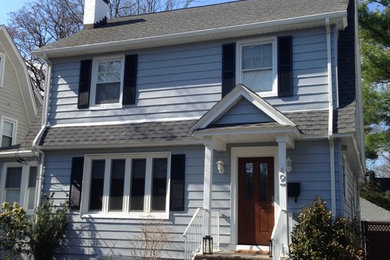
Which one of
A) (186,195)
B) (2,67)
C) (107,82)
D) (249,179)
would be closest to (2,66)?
(2,67)

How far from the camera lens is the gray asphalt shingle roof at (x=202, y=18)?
10.4 metres

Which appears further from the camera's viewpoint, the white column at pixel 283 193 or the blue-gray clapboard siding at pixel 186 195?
the blue-gray clapboard siding at pixel 186 195

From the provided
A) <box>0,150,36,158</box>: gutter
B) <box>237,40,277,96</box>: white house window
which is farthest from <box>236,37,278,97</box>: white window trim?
<box>0,150,36,158</box>: gutter

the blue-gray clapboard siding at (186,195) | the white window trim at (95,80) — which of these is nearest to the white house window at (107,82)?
the white window trim at (95,80)

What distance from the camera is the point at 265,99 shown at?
9.98m

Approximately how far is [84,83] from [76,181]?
2.59 meters

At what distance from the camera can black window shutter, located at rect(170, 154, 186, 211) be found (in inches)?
403

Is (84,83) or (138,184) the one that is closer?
(138,184)

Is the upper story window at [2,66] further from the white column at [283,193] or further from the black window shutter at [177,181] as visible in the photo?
the white column at [283,193]

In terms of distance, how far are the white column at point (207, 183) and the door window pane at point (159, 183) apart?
151 centimetres

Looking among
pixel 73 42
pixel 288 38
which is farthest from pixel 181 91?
pixel 73 42

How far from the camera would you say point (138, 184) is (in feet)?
35.6

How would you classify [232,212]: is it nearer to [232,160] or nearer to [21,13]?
[232,160]

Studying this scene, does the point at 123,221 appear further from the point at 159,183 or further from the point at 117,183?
the point at 159,183
